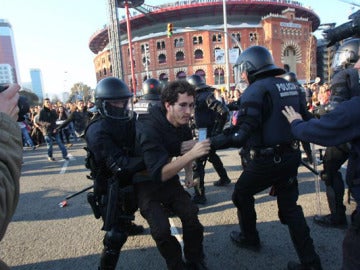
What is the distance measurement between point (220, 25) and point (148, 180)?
50.3 meters

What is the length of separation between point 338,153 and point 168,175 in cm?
227

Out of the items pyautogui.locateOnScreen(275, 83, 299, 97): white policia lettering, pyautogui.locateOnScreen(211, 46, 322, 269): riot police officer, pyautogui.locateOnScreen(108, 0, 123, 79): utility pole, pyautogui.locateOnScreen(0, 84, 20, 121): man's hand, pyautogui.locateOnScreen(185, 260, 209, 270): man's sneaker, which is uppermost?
pyautogui.locateOnScreen(108, 0, 123, 79): utility pole

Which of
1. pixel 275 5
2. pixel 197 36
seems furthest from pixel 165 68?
pixel 275 5

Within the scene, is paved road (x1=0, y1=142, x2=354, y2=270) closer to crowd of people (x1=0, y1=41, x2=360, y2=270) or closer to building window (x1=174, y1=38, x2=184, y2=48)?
crowd of people (x1=0, y1=41, x2=360, y2=270)

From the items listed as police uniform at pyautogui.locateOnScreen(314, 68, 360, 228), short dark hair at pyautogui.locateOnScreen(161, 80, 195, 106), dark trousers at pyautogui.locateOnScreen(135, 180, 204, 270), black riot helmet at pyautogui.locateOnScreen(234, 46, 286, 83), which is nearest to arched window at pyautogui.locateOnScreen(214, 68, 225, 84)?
police uniform at pyautogui.locateOnScreen(314, 68, 360, 228)

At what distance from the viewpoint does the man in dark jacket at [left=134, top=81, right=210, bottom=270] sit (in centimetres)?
233

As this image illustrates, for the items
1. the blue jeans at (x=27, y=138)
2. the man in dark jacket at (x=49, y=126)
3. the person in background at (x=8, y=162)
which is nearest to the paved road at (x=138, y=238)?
the person in background at (x=8, y=162)

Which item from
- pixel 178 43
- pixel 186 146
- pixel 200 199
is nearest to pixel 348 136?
pixel 186 146

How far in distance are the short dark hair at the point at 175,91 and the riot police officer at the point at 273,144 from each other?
51cm

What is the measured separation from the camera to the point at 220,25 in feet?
160

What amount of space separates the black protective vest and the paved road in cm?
132

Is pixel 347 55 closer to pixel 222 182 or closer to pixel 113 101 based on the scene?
pixel 113 101

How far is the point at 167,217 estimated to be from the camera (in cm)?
247

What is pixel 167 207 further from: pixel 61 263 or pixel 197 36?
pixel 197 36
